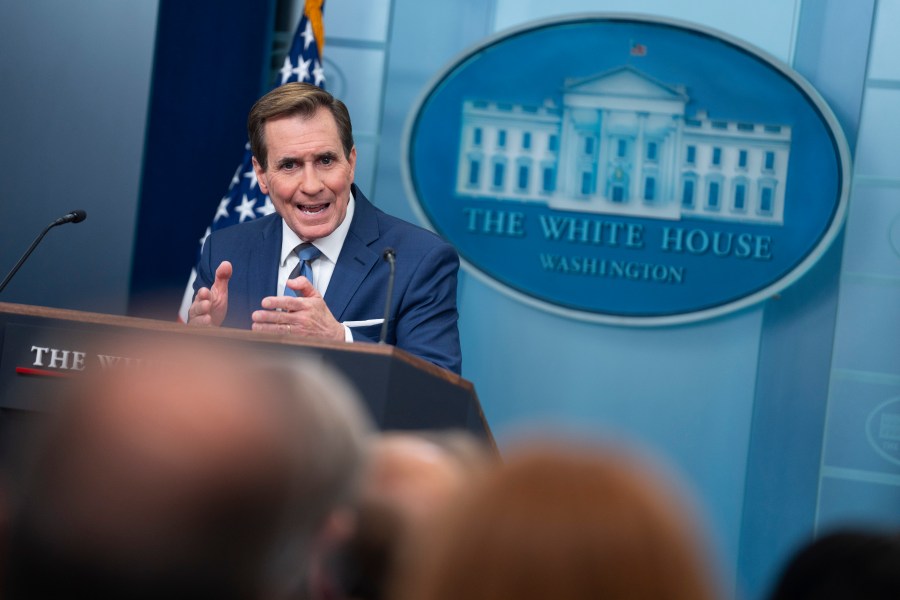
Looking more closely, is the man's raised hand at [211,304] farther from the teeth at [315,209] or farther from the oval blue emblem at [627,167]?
the oval blue emblem at [627,167]

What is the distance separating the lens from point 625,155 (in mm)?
4812

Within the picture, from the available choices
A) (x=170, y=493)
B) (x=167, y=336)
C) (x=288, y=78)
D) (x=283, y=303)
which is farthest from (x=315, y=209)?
(x=170, y=493)

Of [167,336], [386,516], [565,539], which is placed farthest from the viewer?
[167,336]

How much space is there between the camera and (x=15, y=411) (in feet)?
8.09

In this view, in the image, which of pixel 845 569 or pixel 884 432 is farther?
pixel 884 432

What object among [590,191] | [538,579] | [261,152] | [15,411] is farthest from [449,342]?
[538,579]

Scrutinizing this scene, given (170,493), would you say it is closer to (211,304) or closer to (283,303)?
(283,303)

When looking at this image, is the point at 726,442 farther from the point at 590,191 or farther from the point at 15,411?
the point at 15,411

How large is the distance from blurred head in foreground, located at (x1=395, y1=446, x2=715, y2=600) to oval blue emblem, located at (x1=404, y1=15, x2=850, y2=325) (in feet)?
Answer: 13.1

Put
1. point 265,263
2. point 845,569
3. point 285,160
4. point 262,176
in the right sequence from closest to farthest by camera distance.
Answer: point 845,569, point 265,263, point 285,160, point 262,176

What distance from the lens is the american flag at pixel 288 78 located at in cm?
477

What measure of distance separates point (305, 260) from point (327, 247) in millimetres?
74

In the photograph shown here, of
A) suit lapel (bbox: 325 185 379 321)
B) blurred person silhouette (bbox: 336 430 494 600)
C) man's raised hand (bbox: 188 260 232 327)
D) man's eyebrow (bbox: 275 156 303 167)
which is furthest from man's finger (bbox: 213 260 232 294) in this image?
blurred person silhouette (bbox: 336 430 494 600)

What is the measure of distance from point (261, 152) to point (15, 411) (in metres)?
1.42
